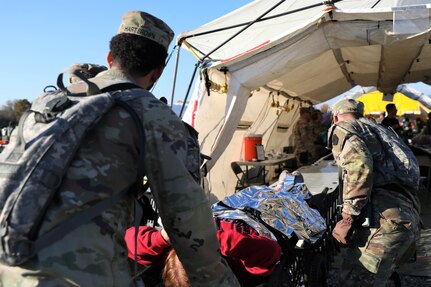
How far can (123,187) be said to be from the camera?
4.57ft

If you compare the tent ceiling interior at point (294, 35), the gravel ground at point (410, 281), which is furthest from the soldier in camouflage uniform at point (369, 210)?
the tent ceiling interior at point (294, 35)

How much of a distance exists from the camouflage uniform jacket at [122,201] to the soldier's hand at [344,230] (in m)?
1.99

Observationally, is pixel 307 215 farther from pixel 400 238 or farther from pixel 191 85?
pixel 191 85

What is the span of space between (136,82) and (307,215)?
199 cm

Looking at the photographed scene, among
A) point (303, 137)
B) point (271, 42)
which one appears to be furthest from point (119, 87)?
point (303, 137)

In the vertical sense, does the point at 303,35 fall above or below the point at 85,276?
above

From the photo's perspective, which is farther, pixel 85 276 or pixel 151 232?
pixel 151 232

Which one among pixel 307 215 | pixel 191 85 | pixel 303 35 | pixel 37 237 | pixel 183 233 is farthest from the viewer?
pixel 191 85

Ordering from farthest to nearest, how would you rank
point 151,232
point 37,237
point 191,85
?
1. point 191,85
2. point 151,232
3. point 37,237

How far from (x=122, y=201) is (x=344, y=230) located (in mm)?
2290

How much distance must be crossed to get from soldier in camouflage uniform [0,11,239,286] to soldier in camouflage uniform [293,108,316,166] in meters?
8.17

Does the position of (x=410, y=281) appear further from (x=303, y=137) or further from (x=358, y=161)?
(x=303, y=137)

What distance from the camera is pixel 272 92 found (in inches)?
341

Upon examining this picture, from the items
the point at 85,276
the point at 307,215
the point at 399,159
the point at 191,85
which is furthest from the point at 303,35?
the point at 85,276
